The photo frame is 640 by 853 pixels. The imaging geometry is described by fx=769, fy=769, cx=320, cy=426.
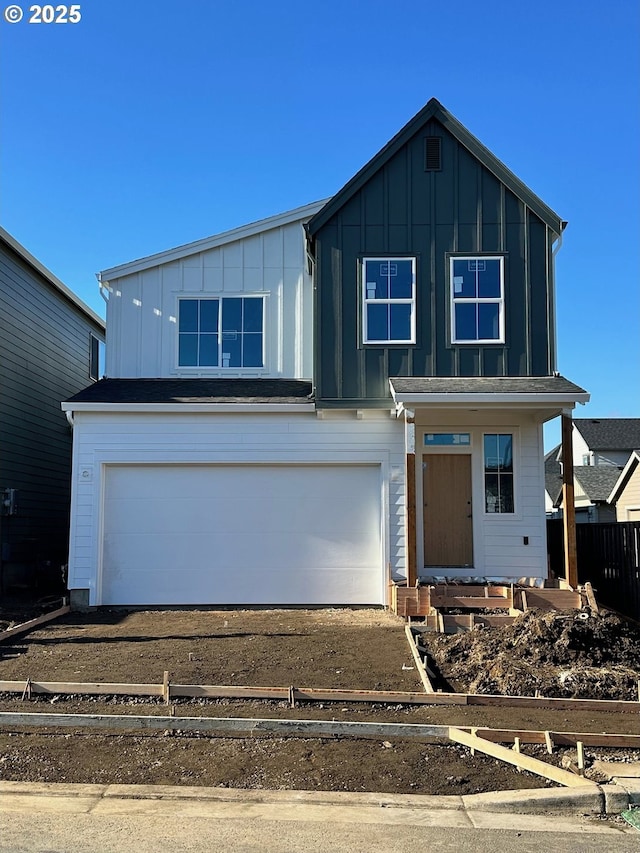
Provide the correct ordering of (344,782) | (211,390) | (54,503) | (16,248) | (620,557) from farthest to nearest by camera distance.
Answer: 1. (54,503)
2. (16,248)
3. (211,390)
4. (620,557)
5. (344,782)

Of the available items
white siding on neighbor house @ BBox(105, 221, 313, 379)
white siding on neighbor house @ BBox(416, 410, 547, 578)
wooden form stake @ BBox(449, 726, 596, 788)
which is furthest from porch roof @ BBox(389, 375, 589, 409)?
wooden form stake @ BBox(449, 726, 596, 788)

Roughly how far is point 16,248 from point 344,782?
510 inches

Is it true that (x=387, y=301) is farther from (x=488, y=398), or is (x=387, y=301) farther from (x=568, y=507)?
(x=568, y=507)

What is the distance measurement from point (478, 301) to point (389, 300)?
152 cm

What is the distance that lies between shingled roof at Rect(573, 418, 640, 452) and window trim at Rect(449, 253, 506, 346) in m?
25.7

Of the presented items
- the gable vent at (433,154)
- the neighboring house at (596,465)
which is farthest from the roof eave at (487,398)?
the neighboring house at (596,465)

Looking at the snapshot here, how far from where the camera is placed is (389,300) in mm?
13227

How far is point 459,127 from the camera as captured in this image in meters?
13.1

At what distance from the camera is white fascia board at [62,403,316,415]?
42.0 feet

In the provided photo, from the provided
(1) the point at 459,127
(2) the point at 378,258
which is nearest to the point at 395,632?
(2) the point at 378,258

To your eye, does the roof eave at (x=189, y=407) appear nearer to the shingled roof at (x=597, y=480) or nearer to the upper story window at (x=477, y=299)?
the upper story window at (x=477, y=299)

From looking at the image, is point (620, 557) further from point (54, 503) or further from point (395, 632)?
point (54, 503)

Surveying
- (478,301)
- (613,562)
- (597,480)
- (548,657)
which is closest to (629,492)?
(597,480)

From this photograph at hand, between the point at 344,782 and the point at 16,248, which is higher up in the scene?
the point at 16,248
